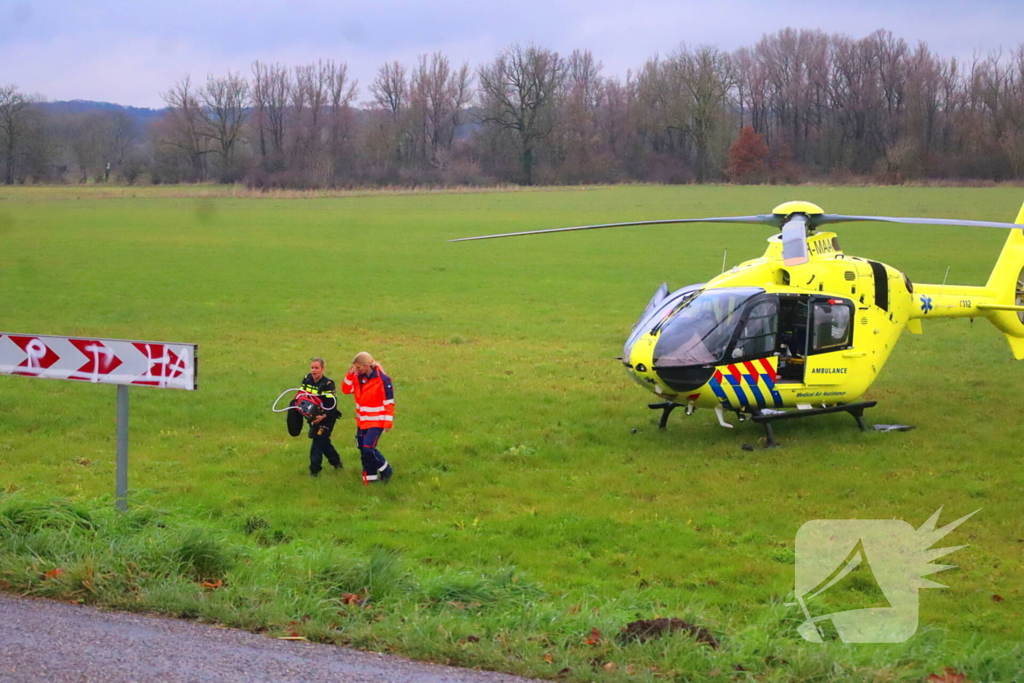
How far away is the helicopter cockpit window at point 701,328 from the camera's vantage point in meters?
12.0

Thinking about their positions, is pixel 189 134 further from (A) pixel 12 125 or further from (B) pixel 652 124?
(B) pixel 652 124

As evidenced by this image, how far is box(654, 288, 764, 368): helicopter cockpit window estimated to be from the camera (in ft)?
39.5

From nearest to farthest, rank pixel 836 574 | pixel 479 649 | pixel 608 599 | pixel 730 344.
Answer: pixel 479 649 → pixel 608 599 → pixel 836 574 → pixel 730 344

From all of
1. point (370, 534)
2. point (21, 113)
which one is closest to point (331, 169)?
point (21, 113)

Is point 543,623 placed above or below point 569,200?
below

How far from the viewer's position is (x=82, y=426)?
13.5m

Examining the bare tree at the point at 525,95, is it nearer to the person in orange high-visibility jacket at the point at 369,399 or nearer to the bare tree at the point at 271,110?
the bare tree at the point at 271,110

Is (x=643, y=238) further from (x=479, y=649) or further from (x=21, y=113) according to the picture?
(x=479, y=649)

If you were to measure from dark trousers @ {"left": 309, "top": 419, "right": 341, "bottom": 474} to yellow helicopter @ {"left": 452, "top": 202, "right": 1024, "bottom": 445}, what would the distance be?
3409 mm

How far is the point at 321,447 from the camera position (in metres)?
11.2

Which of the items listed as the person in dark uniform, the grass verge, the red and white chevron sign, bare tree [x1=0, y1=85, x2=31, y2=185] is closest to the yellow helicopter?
the person in dark uniform

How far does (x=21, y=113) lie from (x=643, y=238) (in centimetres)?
2935

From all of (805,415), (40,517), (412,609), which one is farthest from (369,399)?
(805,415)

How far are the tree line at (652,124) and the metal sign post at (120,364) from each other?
2305 inches
